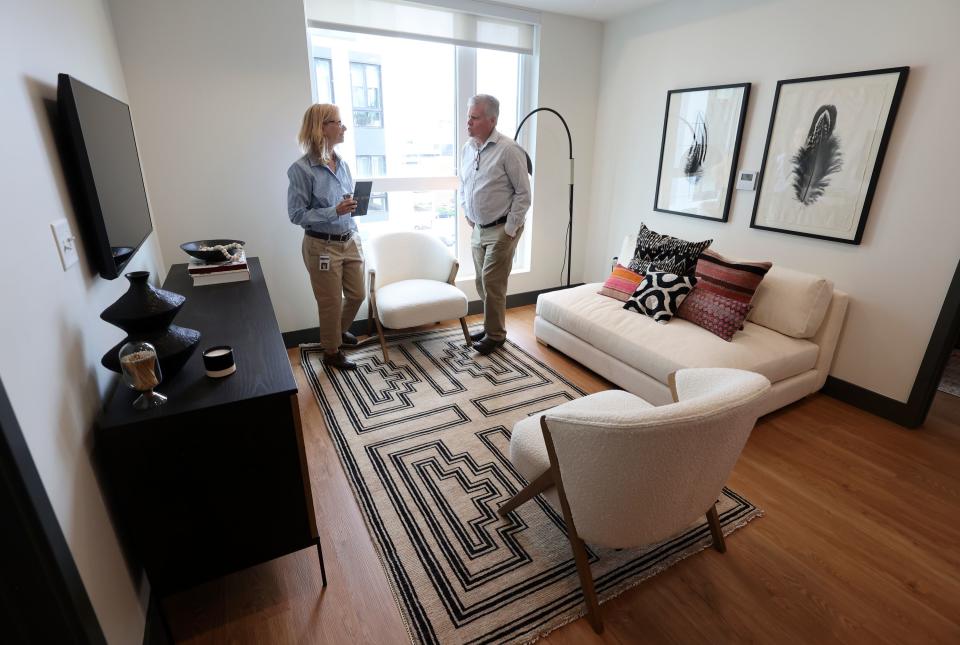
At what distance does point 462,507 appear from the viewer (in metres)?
2.01

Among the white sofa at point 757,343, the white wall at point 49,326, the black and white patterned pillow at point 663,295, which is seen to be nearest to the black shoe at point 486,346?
the white sofa at point 757,343

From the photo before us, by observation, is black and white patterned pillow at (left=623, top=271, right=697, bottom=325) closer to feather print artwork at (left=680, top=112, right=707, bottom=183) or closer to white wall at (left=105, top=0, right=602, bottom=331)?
feather print artwork at (left=680, top=112, right=707, bottom=183)

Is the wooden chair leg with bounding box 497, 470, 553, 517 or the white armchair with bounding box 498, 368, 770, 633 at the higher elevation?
the white armchair with bounding box 498, 368, 770, 633

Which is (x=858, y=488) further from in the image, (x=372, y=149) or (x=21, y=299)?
(x=372, y=149)

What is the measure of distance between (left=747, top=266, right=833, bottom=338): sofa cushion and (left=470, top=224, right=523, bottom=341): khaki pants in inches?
60.5

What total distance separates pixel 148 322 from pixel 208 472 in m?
0.45

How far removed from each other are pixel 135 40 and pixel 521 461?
2.96 meters

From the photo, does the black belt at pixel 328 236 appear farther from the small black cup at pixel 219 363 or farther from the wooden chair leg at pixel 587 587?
the wooden chair leg at pixel 587 587

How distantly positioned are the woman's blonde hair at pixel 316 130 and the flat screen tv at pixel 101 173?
0.88 metres

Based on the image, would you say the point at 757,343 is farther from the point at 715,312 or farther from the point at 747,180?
the point at 747,180

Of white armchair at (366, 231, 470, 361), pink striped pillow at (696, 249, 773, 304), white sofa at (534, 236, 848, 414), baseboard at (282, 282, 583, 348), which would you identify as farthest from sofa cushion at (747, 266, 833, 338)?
baseboard at (282, 282, 583, 348)

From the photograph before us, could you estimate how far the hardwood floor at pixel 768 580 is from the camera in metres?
1.52

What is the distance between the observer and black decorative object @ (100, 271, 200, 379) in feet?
4.24

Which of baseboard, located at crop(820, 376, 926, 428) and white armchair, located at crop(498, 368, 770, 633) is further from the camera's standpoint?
baseboard, located at crop(820, 376, 926, 428)
